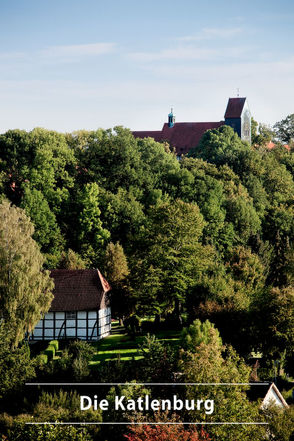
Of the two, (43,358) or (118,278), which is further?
(118,278)

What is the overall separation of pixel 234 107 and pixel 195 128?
1007 cm

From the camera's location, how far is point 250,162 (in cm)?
7944

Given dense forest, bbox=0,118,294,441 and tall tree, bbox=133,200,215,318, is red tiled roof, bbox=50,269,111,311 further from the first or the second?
tall tree, bbox=133,200,215,318

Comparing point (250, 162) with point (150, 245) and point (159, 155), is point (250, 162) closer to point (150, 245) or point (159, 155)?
point (159, 155)

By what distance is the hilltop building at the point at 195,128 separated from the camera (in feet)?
349

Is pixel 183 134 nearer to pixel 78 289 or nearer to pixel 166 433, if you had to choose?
pixel 78 289

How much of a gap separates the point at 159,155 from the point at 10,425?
1884 inches

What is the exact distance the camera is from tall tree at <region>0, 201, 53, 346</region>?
139ft

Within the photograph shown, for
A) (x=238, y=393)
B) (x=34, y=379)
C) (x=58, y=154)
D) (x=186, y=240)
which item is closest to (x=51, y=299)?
(x=34, y=379)

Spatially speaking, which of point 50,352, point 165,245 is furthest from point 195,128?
point 50,352

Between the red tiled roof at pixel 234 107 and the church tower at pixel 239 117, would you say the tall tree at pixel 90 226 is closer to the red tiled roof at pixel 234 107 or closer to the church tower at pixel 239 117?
the church tower at pixel 239 117

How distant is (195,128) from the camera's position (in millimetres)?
116188

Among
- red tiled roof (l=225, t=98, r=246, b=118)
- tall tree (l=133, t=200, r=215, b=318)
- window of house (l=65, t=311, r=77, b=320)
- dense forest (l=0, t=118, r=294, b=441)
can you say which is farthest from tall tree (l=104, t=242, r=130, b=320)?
red tiled roof (l=225, t=98, r=246, b=118)

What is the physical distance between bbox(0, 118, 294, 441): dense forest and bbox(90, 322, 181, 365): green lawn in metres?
1.16
